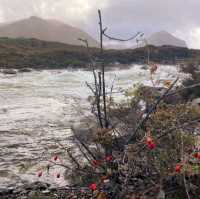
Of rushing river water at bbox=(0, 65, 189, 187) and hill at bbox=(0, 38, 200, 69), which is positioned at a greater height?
hill at bbox=(0, 38, 200, 69)

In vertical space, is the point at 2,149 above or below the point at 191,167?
below

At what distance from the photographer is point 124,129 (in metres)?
7.62

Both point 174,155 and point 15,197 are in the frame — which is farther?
point 15,197

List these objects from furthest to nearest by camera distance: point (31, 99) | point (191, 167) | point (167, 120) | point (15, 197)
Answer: point (31, 99) → point (15, 197) → point (167, 120) → point (191, 167)

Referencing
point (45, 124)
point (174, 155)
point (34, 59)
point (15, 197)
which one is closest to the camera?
point (174, 155)

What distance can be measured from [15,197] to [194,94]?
10646mm

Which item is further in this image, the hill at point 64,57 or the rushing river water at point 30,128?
the hill at point 64,57

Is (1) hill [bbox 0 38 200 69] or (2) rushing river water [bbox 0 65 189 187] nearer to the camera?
(2) rushing river water [bbox 0 65 189 187]

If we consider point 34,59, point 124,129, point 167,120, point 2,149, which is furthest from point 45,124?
point 34,59

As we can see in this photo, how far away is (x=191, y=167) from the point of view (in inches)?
173

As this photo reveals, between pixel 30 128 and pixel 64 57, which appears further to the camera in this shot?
pixel 64 57

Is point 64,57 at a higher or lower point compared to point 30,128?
higher

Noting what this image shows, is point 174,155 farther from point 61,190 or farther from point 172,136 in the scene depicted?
point 61,190

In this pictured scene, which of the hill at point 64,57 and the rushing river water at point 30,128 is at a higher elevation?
the hill at point 64,57
